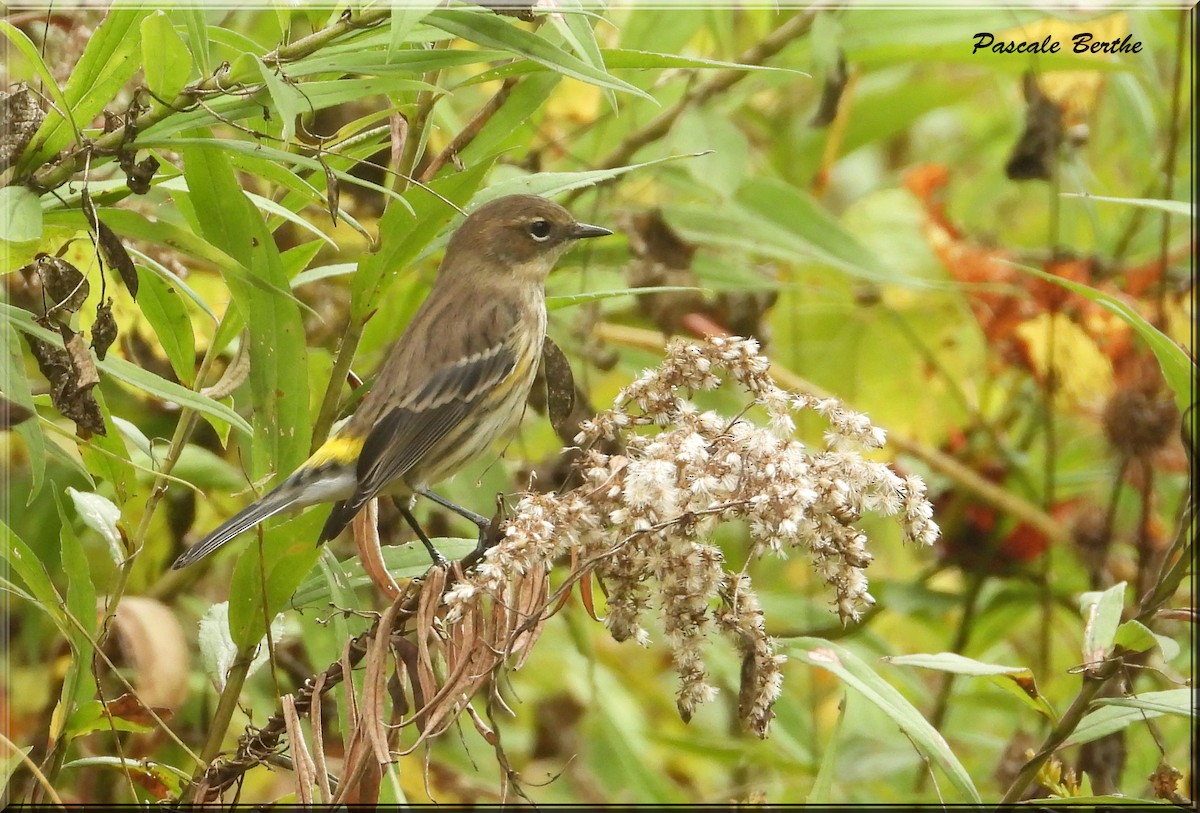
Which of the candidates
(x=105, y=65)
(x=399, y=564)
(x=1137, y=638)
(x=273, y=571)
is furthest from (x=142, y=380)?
(x=1137, y=638)

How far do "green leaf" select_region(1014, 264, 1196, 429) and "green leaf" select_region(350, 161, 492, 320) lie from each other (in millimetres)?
872

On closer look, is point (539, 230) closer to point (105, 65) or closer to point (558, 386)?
point (558, 386)

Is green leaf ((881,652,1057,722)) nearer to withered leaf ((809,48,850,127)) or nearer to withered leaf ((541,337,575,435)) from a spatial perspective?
withered leaf ((541,337,575,435))

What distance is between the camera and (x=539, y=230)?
338cm

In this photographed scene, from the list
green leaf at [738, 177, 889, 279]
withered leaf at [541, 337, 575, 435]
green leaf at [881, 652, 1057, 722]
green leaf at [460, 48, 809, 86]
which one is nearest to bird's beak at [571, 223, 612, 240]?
green leaf at [738, 177, 889, 279]

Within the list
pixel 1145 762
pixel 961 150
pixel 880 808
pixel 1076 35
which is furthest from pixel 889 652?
pixel 961 150

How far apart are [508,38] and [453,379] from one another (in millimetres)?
1349

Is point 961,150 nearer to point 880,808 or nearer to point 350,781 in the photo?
point 880,808

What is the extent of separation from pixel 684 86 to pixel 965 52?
0.78 meters

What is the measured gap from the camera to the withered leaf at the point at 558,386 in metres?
2.12

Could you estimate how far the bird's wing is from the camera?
8.27 ft

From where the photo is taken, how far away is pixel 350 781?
1.56m

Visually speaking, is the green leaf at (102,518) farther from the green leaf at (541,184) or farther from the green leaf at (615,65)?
the green leaf at (615,65)

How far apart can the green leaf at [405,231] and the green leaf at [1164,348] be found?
2.86ft
